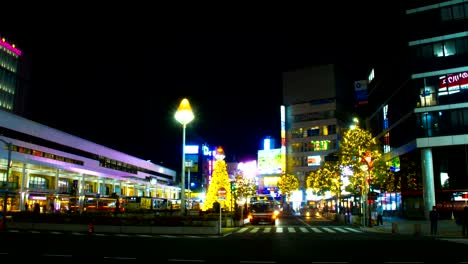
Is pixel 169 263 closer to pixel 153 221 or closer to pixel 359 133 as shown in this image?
pixel 153 221

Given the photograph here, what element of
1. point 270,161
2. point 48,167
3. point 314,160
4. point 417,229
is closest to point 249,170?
point 314,160

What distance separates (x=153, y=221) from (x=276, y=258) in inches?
576

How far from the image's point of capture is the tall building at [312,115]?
362 ft

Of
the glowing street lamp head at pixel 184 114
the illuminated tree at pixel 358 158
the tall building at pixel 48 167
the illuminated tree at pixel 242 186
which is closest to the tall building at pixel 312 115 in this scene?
the illuminated tree at pixel 242 186

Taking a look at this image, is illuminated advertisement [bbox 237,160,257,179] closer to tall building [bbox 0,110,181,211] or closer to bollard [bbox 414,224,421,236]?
tall building [bbox 0,110,181,211]

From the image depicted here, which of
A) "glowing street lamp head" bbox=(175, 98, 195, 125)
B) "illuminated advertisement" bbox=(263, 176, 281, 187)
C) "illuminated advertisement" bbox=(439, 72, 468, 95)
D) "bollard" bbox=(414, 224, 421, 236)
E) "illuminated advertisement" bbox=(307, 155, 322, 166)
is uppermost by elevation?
A: "illuminated advertisement" bbox=(439, 72, 468, 95)

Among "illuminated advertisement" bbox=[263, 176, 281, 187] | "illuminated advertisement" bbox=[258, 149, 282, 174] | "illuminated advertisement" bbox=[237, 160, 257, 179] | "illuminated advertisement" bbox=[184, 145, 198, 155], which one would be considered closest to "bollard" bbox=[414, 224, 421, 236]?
"illuminated advertisement" bbox=[237, 160, 257, 179]

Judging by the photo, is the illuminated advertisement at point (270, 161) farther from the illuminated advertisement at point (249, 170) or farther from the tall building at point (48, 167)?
the tall building at point (48, 167)

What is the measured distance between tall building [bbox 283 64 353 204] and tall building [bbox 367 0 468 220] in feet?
195

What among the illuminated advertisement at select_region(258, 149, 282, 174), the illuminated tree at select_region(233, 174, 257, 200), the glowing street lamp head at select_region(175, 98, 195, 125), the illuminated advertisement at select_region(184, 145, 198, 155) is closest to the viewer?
the glowing street lamp head at select_region(175, 98, 195, 125)

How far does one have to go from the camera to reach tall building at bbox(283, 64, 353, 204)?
4345 inches

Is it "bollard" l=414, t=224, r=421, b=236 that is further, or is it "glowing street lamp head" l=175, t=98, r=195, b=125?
"glowing street lamp head" l=175, t=98, r=195, b=125

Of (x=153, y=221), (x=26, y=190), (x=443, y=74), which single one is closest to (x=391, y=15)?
(x=443, y=74)

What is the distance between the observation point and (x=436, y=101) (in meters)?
46.3
